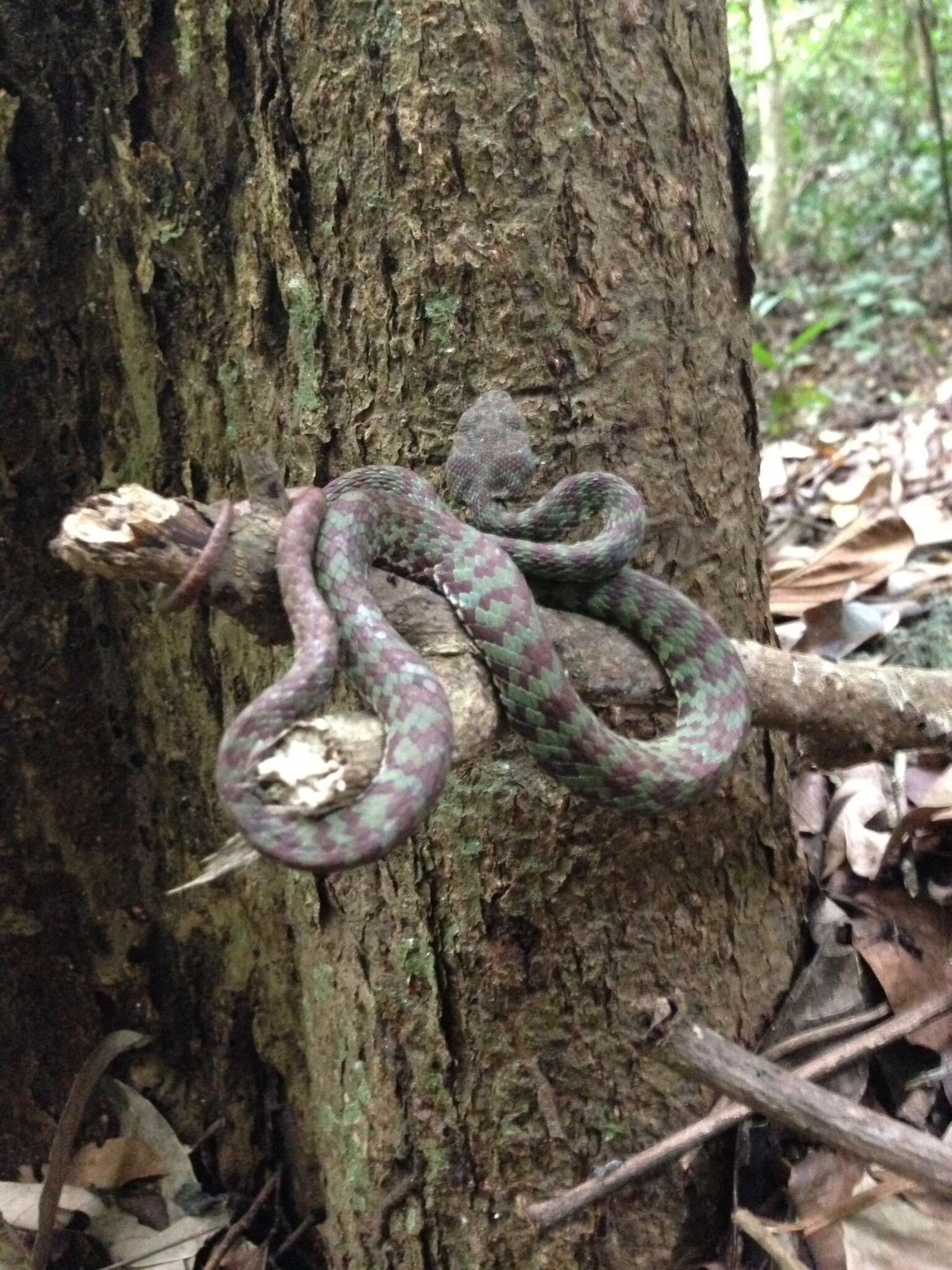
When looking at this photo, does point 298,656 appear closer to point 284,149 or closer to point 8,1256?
point 284,149

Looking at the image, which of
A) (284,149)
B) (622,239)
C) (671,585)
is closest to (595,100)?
(622,239)

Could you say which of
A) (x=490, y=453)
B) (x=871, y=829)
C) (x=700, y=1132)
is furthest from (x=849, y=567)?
(x=700, y=1132)

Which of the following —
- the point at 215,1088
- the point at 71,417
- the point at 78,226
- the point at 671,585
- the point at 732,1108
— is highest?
the point at 78,226

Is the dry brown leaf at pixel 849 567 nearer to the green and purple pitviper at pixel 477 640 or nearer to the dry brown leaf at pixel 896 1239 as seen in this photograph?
the green and purple pitviper at pixel 477 640

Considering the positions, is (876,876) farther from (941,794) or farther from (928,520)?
(928,520)

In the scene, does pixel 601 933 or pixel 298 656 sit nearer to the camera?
pixel 298 656

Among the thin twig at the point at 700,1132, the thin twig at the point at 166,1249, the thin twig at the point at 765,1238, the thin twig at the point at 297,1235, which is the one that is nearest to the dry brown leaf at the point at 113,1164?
the thin twig at the point at 166,1249
